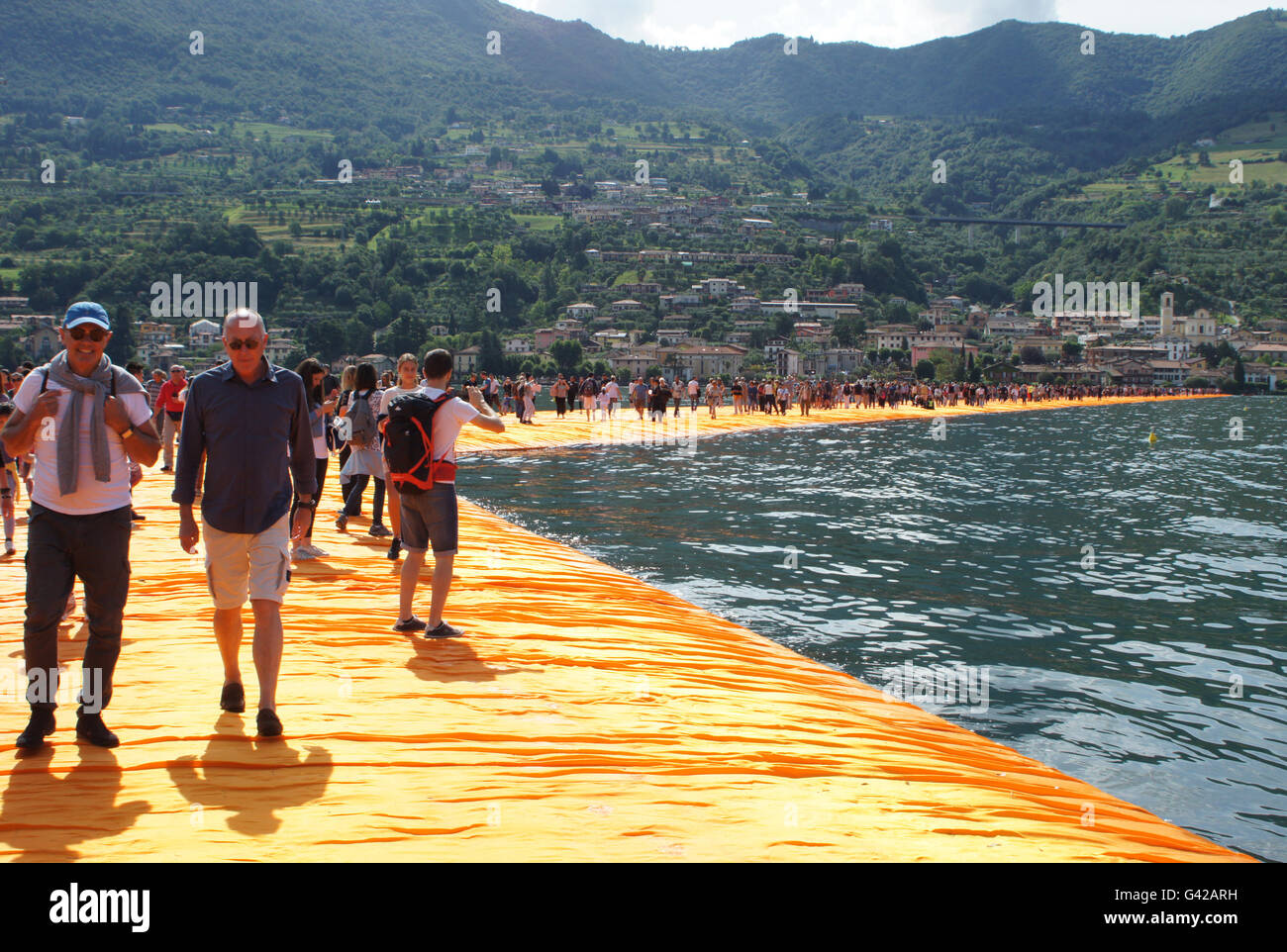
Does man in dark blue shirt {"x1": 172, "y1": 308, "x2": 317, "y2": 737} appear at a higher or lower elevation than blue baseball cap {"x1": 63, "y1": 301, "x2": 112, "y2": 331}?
lower

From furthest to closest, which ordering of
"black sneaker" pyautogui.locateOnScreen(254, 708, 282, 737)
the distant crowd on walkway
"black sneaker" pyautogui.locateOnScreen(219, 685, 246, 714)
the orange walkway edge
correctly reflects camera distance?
the distant crowd on walkway
"black sneaker" pyautogui.locateOnScreen(219, 685, 246, 714)
"black sneaker" pyautogui.locateOnScreen(254, 708, 282, 737)
the orange walkway edge

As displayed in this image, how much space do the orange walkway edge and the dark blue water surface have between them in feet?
4.25

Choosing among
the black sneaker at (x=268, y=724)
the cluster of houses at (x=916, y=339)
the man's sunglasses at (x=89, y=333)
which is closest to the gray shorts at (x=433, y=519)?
the black sneaker at (x=268, y=724)

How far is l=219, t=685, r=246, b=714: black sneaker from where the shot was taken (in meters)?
5.19

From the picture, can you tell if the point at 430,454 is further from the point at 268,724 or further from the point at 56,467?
the point at 56,467

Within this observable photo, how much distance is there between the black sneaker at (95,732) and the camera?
472cm

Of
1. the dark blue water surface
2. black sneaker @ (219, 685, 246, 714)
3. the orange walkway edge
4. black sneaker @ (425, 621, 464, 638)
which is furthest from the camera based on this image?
the dark blue water surface

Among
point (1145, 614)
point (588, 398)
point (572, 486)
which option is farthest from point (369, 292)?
point (1145, 614)

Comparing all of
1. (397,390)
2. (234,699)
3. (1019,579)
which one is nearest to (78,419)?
(234,699)

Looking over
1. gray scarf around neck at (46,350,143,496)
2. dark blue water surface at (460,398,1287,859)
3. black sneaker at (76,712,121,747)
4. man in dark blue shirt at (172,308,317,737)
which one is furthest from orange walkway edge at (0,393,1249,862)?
dark blue water surface at (460,398,1287,859)

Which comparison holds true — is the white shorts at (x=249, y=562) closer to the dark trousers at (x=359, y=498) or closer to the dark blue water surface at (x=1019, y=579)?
the dark blue water surface at (x=1019, y=579)

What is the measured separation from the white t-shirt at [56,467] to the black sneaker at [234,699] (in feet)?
3.46

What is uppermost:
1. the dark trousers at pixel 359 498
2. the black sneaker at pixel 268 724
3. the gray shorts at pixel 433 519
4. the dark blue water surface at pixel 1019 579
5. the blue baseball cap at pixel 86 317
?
the blue baseball cap at pixel 86 317

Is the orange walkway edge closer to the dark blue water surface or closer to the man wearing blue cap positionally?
the man wearing blue cap
